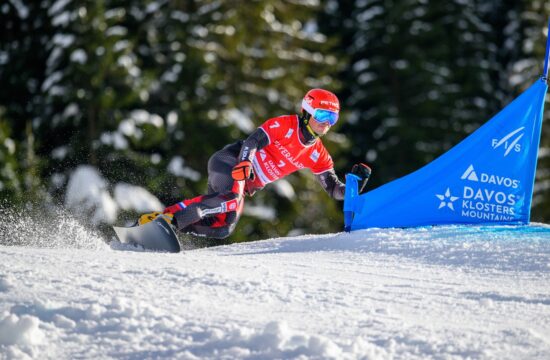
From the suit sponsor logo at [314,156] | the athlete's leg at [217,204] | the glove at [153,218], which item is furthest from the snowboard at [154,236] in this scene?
the suit sponsor logo at [314,156]

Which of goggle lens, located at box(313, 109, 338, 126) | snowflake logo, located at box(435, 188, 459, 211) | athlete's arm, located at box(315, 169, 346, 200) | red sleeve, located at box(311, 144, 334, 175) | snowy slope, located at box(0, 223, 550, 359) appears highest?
goggle lens, located at box(313, 109, 338, 126)

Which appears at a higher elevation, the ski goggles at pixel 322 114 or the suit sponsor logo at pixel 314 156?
Result: the ski goggles at pixel 322 114

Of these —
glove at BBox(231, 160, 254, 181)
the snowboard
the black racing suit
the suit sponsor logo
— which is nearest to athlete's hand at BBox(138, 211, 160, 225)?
the snowboard

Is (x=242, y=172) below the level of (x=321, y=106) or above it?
below

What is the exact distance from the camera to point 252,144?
24.1 feet

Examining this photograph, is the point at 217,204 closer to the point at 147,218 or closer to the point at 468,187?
the point at 147,218

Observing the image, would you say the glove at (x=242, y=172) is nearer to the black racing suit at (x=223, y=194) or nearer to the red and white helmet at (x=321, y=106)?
the black racing suit at (x=223, y=194)

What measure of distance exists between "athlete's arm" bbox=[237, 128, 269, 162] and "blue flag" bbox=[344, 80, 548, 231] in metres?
0.94

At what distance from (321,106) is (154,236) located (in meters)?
2.01

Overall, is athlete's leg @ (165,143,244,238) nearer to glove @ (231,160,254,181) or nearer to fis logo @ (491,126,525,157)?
glove @ (231,160,254,181)

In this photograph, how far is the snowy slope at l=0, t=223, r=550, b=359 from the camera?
12.3ft

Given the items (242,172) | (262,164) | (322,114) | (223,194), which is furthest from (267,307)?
(262,164)

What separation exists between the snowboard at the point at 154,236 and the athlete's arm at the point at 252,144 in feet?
3.11

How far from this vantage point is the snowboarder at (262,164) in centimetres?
738
